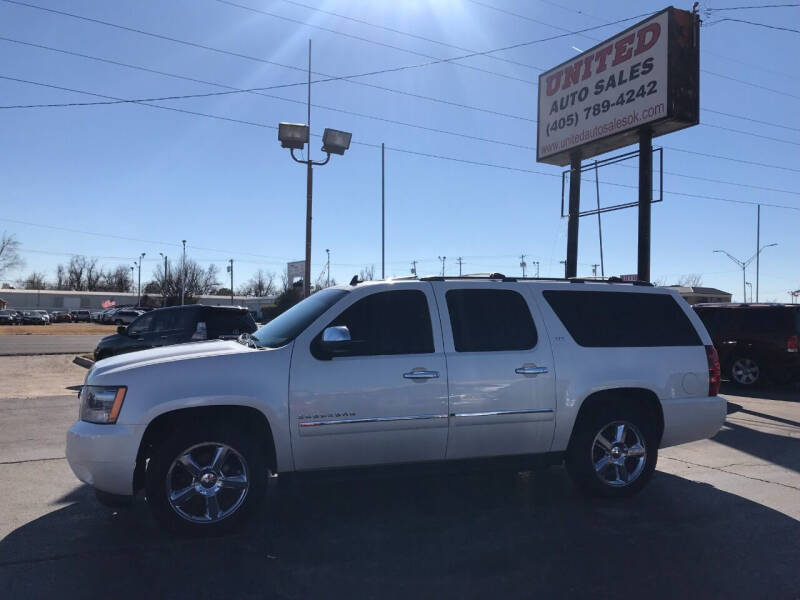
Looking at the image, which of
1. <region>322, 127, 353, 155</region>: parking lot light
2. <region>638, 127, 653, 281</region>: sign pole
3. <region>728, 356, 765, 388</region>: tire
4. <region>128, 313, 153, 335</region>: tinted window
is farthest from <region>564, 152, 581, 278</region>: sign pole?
<region>128, 313, 153, 335</region>: tinted window

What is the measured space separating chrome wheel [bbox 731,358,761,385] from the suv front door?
11.1 metres

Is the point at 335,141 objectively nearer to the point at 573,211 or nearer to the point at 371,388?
the point at 573,211

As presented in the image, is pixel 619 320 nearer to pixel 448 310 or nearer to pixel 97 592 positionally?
pixel 448 310

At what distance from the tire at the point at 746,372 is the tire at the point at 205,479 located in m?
12.2

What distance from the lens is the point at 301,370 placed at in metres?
4.59

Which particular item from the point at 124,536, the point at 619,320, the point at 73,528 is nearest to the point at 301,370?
the point at 124,536

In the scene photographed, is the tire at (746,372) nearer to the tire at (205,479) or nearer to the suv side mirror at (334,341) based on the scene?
the suv side mirror at (334,341)

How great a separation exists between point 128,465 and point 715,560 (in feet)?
13.1

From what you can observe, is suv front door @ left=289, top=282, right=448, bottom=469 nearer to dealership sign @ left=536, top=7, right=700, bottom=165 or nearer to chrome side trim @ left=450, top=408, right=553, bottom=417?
chrome side trim @ left=450, top=408, right=553, bottom=417

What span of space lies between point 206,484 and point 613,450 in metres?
3.41

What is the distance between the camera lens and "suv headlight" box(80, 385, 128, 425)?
14.2 ft

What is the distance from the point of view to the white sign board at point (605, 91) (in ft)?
46.4

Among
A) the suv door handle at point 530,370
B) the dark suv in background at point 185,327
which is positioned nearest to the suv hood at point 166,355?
the suv door handle at point 530,370

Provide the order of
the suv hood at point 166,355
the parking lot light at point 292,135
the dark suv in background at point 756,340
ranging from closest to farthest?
1. the suv hood at point 166,355
2. the dark suv in background at point 756,340
3. the parking lot light at point 292,135
